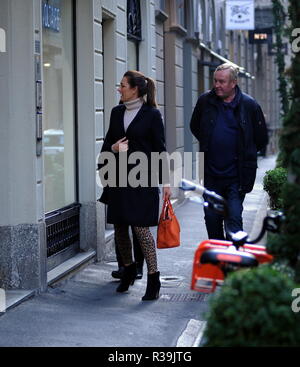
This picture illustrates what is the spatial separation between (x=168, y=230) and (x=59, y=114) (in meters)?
2.46

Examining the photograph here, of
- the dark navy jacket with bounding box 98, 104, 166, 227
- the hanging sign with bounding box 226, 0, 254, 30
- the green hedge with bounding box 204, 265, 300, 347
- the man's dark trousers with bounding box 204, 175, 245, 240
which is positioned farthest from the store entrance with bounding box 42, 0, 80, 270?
the hanging sign with bounding box 226, 0, 254, 30

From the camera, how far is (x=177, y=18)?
1794 cm

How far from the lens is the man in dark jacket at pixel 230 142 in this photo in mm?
7773

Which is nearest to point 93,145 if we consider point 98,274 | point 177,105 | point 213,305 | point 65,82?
point 65,82

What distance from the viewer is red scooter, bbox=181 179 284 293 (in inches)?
158

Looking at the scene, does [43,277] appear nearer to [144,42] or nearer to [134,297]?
[134,297]

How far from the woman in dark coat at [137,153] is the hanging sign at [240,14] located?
19.0 metres

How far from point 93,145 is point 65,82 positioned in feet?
2.42

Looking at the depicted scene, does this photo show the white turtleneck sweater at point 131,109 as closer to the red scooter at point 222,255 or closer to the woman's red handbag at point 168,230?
the woman's red handbag at point 168,230

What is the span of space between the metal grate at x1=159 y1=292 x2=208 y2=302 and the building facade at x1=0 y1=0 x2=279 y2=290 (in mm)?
1027

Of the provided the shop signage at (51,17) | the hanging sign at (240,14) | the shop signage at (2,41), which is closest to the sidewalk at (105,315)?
the shop signage at (2,41)

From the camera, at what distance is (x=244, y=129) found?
775 centimetres

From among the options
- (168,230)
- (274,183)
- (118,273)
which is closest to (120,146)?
(168,230)

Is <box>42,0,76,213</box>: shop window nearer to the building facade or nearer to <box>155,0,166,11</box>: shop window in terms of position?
the building facade
